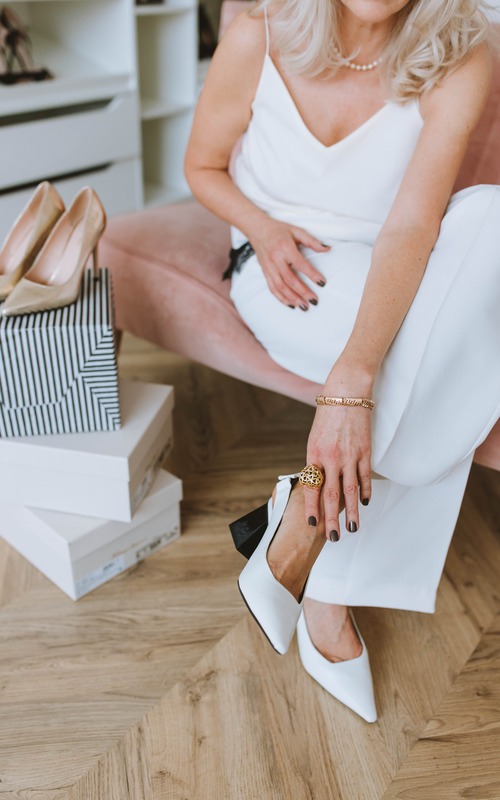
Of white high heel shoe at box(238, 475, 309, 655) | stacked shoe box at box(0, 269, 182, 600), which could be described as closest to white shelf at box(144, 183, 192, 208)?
stacked shoe box at box(0, 269, 182, 600)

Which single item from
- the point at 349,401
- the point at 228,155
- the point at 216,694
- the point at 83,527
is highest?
the point at 228,155

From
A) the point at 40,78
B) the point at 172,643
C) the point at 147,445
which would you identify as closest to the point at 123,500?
the point at 147,445

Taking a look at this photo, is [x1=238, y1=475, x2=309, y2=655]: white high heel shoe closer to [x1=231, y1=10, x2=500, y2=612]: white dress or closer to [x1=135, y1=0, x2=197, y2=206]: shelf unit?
[x1=231, y1=10, x2=500, y2=612]: white dress

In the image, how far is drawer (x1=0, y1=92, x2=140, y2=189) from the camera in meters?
1.95

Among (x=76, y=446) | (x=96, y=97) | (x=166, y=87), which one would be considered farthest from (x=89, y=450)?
(x=166, y=87)

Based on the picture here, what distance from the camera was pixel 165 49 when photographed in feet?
7.89

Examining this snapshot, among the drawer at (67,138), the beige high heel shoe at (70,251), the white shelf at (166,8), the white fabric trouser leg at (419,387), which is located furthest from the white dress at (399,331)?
the white shelf at (166,8)

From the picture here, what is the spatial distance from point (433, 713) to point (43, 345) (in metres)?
0.77

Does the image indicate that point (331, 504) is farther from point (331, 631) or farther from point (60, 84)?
point (60, 84)

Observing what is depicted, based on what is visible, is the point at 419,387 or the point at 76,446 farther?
the point at 76,446

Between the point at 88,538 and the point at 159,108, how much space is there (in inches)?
68.2

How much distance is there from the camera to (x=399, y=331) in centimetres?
90

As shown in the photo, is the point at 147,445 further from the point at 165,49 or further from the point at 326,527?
the point at 165,49

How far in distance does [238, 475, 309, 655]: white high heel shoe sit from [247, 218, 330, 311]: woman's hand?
1.22 ft
